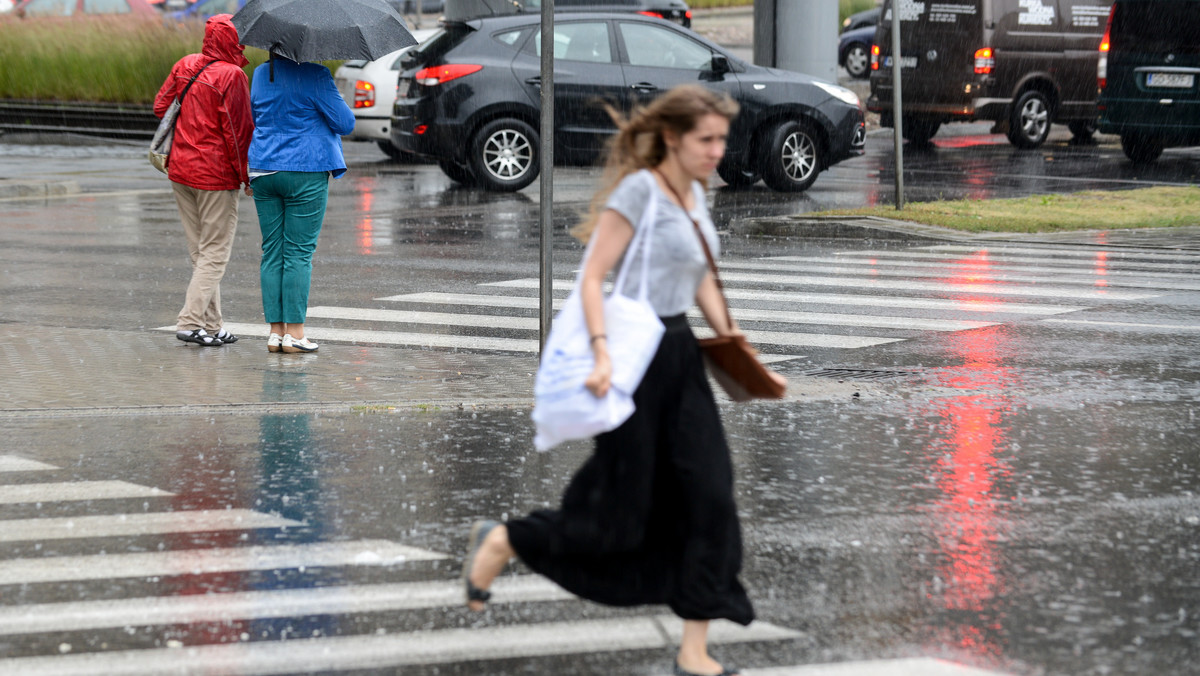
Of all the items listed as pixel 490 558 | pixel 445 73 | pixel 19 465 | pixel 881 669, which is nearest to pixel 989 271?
pixel 445 73

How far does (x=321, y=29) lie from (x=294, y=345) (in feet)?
5.70

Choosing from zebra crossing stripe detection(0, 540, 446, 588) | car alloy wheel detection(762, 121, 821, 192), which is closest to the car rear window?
car alloy wheel detection(762, 121, 821, 192)

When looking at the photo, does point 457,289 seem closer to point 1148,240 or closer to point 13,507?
point 13,507

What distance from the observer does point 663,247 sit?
4219 mm

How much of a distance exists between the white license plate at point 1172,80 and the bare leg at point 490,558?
17.8m

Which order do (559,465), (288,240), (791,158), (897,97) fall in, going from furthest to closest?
(791,158) < (897,97) < (288,240) < (559,465)

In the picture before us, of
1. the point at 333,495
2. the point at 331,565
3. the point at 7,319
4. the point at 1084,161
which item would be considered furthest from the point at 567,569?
the point at 1084,161

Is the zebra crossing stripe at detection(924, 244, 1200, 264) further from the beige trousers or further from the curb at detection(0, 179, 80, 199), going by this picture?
the curb at detection(0, 179, 80, 199)

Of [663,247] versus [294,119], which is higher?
[294,119]

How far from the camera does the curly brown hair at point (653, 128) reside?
423 centimetres

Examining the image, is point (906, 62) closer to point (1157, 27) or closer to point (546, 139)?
point (1157, 27)

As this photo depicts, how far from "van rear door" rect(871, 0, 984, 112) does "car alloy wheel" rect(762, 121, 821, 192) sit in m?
5.02

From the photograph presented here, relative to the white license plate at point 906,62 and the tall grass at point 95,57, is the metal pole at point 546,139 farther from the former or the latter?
the tall grass at point 95,57

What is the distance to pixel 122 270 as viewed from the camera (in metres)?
12.2
